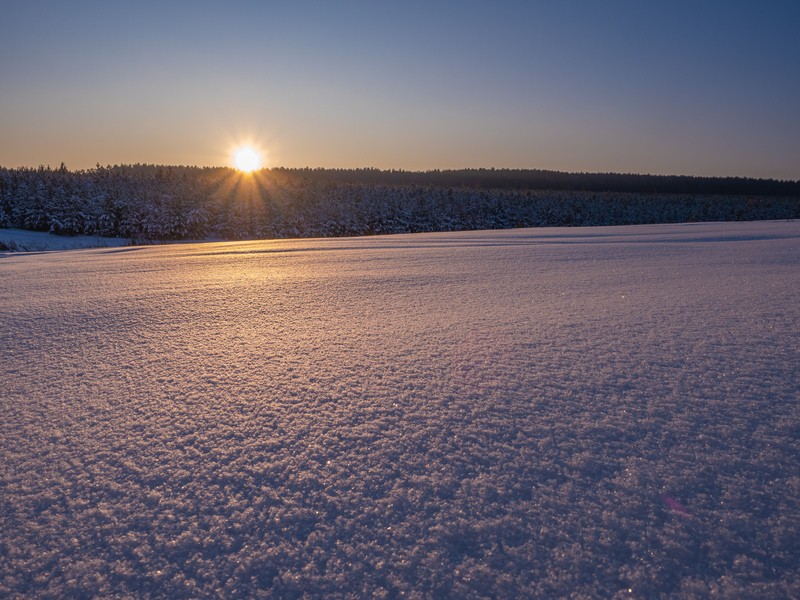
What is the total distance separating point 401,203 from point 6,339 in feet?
135

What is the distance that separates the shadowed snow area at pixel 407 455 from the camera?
0.96 m

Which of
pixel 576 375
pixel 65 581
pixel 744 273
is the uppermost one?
pixel 744 273

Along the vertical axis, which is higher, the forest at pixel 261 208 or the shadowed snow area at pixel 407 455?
the forest at pixel 261 208

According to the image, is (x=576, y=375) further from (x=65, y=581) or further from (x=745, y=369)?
(x=65, y=581)

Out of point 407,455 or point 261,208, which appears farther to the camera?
point 261,208

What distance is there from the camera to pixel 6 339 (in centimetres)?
272

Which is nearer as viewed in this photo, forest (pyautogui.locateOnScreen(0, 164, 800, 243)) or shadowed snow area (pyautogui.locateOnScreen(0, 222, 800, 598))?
shadowed snow area (pyautogui.locateOnScreen(0, 222, 800, 598))

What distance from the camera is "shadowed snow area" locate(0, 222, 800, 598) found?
956 mm

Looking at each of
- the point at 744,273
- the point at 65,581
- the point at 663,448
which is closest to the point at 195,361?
the point at 65,581

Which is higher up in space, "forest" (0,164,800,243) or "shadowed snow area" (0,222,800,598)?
"forest" (0,164,800,243)

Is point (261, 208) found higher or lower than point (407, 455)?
higher

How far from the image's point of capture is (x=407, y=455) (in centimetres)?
136

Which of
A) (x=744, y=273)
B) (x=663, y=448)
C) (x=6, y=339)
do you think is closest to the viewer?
(x=663, y=448)

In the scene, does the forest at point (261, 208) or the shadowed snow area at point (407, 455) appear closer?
the shadowed snow area at point (407, 455)
